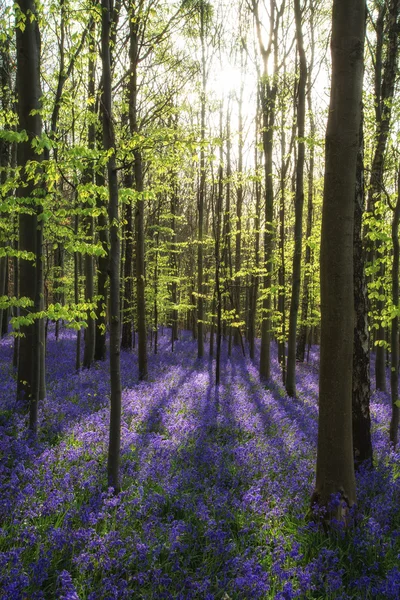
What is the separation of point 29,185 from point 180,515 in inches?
229

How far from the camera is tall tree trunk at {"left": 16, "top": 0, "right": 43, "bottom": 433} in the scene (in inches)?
263

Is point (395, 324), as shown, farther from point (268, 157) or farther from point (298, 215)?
point (268, 157)

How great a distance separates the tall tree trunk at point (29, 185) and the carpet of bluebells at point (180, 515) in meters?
0.86

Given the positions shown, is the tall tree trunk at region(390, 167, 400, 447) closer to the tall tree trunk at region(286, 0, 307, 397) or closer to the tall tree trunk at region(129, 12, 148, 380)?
the tall tree trunk at region(286, 0, 307, 397)

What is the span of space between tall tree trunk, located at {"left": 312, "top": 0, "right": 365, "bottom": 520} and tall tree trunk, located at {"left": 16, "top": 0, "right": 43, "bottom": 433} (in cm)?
428

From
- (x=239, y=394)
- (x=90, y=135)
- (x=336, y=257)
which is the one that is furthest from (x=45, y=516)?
(x=90, y=135)

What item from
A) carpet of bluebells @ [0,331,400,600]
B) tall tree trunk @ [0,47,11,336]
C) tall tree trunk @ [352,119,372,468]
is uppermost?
tall tree trunk @ [0,47,11,336]

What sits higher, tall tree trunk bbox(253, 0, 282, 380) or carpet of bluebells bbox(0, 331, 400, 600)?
tall tree trunk bbox(253, 0, 282, 380)

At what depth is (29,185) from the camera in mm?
7367

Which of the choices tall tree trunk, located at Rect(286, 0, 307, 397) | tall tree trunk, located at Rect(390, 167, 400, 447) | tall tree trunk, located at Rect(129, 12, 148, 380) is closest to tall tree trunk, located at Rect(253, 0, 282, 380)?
tall tree trunk, located at Rect(286, 0, 307, 397)

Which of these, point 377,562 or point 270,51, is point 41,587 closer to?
point 377,562

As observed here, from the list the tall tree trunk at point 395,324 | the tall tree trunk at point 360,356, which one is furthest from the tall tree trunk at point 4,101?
the tall tree trunk at point 395,324

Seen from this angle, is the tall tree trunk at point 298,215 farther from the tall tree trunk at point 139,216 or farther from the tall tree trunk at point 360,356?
the tall tree trunk at point 360,356

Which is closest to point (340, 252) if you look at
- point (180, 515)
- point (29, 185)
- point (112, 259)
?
point (112, 259)
